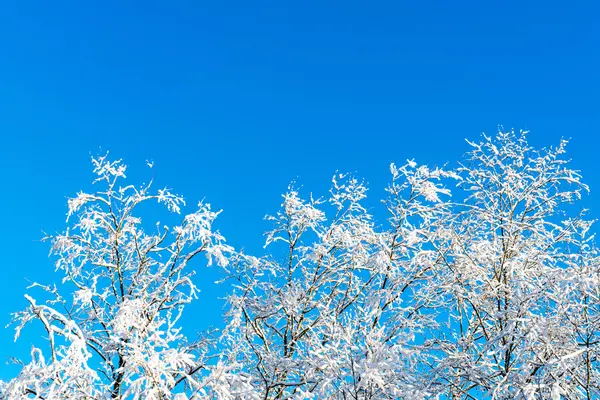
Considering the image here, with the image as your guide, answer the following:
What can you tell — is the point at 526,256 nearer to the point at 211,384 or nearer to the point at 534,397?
the point at 534,397

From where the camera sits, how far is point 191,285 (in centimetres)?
940

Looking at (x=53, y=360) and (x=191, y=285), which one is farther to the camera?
(x=191, y=285)

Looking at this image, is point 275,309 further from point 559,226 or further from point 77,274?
point 559,226

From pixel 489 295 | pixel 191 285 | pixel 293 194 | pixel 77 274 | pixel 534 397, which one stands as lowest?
pixel 534 397

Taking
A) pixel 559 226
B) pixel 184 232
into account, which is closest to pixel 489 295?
pixel 559 226

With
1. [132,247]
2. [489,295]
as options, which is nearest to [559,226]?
[489,295]

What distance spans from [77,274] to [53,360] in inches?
161

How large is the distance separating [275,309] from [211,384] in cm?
444

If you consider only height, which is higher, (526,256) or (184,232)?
(184,232)

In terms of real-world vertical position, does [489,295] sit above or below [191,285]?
below

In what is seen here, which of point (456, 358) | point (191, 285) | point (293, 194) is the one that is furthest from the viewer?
point (293, 194)

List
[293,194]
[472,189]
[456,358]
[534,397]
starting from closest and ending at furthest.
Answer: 1. [534,397]
2. [456,358]
3. [472,189]
4. [293,194]

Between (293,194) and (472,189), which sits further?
(293,194)

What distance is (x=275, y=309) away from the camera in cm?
1066
